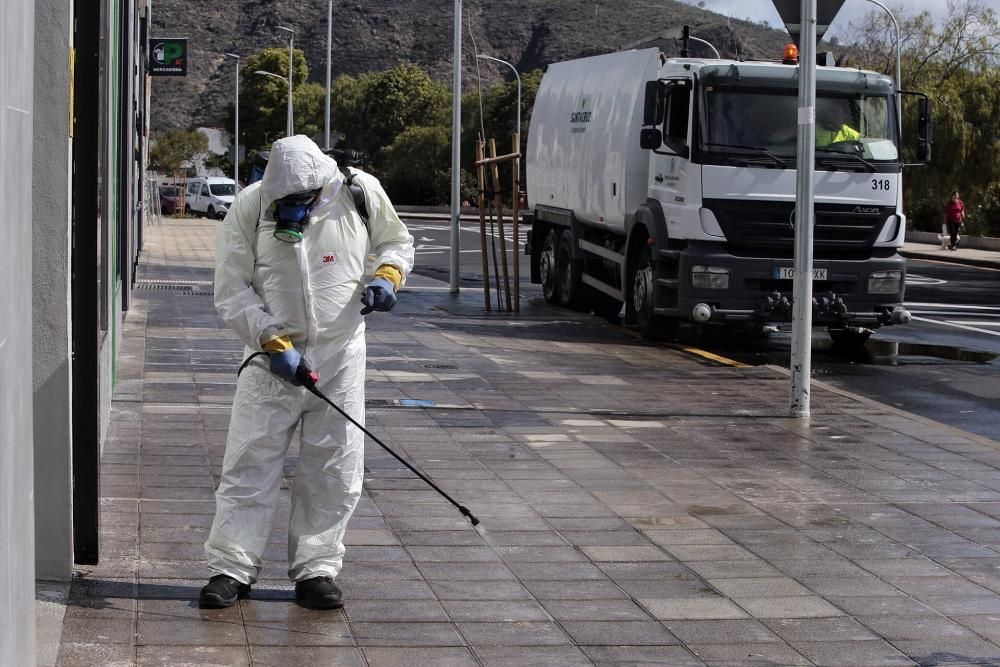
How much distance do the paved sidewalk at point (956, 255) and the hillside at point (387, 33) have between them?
88.4 m

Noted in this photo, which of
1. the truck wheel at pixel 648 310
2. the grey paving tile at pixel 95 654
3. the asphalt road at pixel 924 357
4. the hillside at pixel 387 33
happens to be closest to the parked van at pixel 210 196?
the asphalt road at pixel 924 357

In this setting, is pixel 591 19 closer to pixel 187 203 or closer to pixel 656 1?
pixel 656 1

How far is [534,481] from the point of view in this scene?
8.14 metres

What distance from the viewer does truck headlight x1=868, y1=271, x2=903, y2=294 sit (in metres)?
15.3

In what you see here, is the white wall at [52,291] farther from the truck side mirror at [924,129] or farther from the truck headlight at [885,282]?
the truck side mirror at [924,129]

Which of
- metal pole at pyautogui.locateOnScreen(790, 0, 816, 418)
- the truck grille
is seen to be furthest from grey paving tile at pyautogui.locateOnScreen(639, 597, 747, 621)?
the truck grille

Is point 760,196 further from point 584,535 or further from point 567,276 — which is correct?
point 584,535

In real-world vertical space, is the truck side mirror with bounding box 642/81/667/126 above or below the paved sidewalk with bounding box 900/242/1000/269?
above

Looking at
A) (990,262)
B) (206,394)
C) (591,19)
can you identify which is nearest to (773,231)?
(206,394)

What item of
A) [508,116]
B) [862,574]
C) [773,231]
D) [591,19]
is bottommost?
[862,574]

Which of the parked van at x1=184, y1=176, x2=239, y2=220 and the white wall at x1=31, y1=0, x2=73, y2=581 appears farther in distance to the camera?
the parked van at x1=184, y1=176, x2=239, y2=220

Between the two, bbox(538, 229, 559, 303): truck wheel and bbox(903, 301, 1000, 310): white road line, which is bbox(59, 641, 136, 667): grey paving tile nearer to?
bbox(538, 229, 559, 303): truck wheel

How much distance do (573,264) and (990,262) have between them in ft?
64.8

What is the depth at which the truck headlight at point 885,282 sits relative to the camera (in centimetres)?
1531
